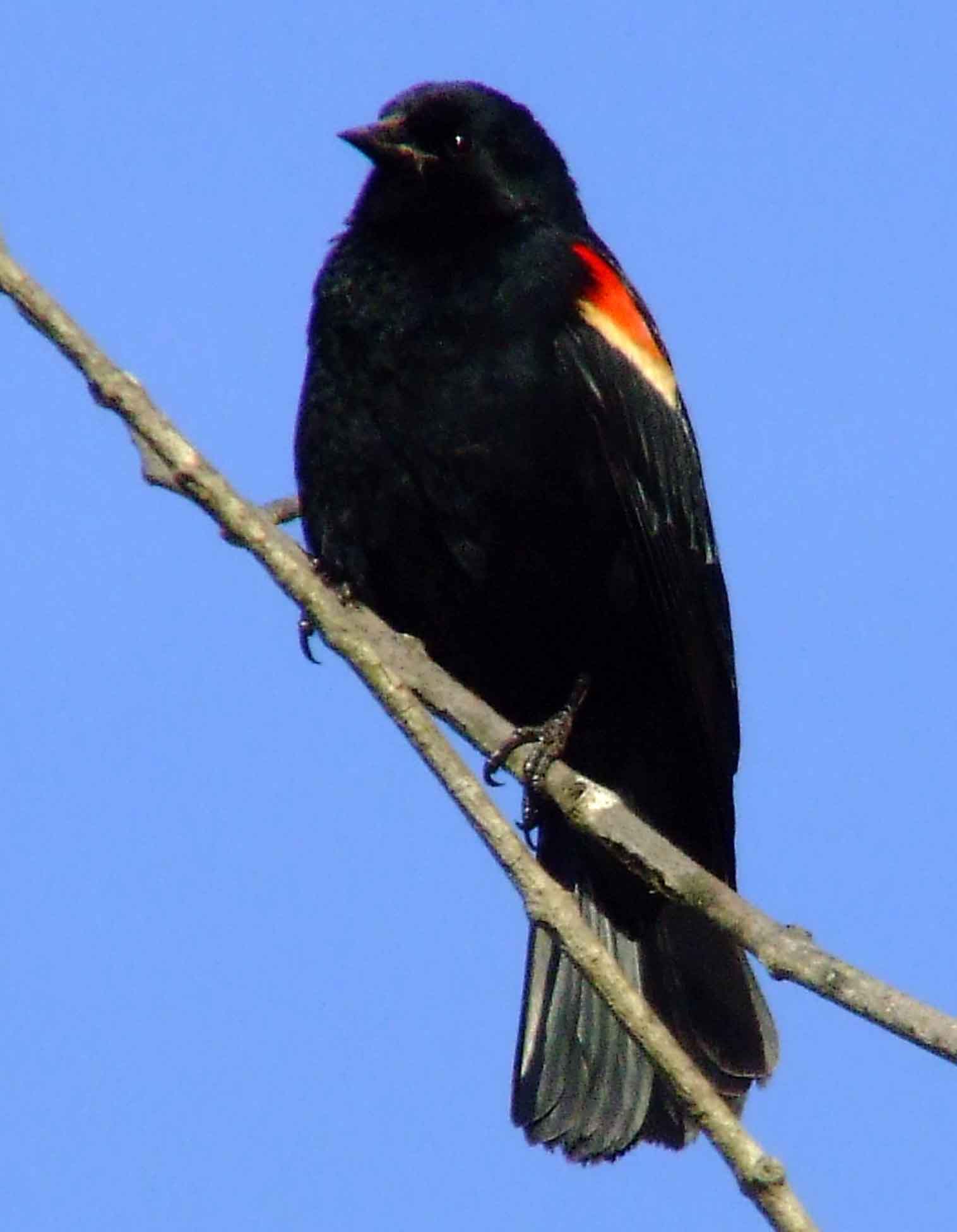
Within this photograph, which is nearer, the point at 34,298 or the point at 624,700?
the point at 34,298

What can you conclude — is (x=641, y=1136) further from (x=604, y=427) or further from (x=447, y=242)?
(x=447, y=242)

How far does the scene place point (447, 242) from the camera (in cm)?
439

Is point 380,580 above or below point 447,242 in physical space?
below

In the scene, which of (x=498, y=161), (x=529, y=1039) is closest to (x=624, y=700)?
(x=529, y=1039)

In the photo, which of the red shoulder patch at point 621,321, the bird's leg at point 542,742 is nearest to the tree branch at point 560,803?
the bird's leg at point 542,742

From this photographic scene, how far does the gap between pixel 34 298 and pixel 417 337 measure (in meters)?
1.34

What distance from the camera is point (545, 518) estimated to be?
13.8 feet

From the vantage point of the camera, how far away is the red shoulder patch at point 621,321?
4.38 m

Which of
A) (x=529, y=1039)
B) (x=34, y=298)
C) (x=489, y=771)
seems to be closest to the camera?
(x=34, y=298)

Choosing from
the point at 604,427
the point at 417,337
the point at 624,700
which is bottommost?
the point at 624,700

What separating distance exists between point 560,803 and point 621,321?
155cm

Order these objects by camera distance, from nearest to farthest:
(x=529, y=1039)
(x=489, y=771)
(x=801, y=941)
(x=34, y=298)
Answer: (x=801, y=941) < (x=34, y=298) < (x=489, y=771) < (x=529, y=1039)

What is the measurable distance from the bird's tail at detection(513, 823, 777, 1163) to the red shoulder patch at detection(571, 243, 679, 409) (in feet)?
3.63

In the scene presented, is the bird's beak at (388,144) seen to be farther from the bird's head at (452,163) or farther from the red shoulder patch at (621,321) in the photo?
the red shoulder patch at (621,321)
